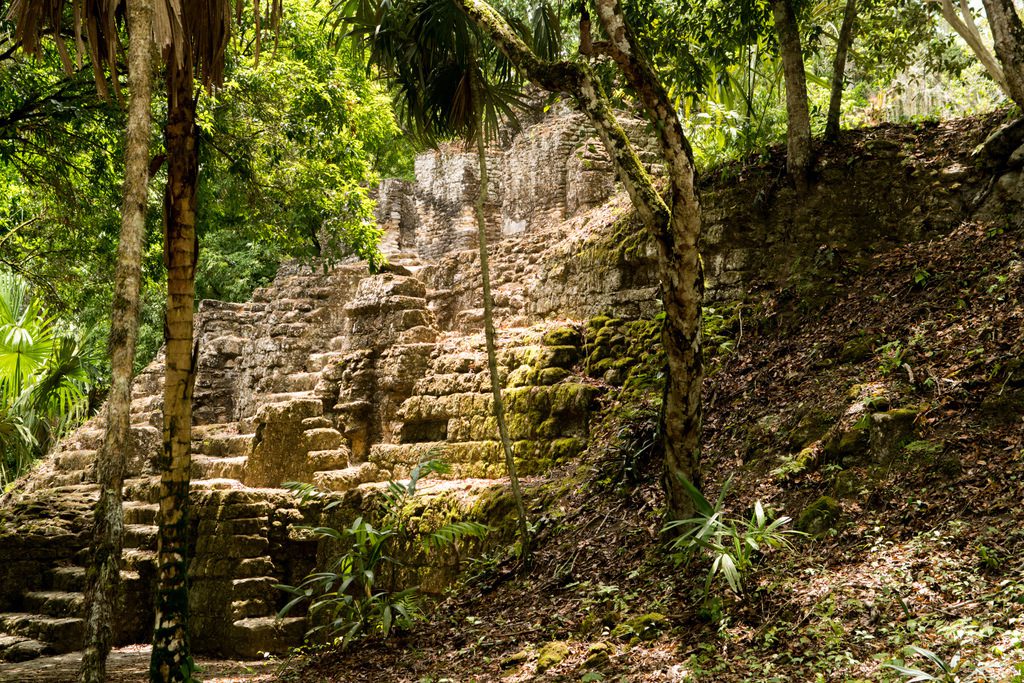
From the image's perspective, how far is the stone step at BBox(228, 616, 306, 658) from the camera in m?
7.30

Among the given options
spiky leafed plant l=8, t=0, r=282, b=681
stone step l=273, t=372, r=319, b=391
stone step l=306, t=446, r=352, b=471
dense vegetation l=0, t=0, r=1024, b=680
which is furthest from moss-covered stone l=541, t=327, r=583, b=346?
stone step l=273, t=372, r=319, b=391

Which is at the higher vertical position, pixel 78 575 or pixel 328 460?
pixel 328 460

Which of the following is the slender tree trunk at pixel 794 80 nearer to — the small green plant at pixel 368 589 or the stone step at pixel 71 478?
the small green plant at pixel 368 589

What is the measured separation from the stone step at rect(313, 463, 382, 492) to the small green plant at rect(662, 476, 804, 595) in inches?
200

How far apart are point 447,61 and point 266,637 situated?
5950 mm

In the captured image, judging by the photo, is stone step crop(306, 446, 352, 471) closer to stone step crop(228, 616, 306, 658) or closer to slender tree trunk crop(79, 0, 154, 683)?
stone step crop(228, 616, 306, 658)

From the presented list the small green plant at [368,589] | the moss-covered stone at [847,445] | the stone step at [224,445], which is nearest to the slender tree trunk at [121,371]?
the small green plant at [368,589]

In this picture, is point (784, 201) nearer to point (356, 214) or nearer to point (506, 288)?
point (506, 288)

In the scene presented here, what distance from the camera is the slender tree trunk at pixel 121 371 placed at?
3.78 meters

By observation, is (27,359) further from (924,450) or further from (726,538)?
(924,450)

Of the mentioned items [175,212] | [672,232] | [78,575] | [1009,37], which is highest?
[1009,37]

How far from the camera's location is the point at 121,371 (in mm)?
4043

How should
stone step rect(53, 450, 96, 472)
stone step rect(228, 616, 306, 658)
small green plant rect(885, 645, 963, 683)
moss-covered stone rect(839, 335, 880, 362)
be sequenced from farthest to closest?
stone step rect(53, 450, 96, 472) < stone step rect(228, 616, 306, 658) < moss-covered stone rect(839, 335, 880, 362) < small green plant rect(885, 645, 963, 683)

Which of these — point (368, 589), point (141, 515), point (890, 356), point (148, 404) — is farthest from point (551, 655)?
point (148, 404)
